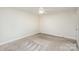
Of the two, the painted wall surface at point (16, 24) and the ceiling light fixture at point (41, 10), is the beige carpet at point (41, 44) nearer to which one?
the painted wall surface at point (16, 24)

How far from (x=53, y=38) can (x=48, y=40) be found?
0.10 metres

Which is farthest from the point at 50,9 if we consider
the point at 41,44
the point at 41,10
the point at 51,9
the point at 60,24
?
the point at 41,44

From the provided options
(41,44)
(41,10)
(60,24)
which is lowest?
(41,44)

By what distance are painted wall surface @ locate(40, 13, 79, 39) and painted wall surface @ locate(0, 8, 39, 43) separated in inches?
6.0

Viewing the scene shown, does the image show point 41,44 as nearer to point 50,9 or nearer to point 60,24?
point 60,24

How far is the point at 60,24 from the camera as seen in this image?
1638 mm

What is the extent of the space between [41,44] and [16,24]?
567 millimetres

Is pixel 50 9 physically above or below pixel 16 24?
above

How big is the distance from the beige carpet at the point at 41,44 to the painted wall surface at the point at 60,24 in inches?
3.6

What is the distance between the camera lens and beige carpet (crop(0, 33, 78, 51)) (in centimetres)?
158

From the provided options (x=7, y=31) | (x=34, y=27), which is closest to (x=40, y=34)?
(x=34, y=27)

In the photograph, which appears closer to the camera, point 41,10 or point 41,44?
point 41,10

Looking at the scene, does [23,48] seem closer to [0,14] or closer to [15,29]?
[15,29]

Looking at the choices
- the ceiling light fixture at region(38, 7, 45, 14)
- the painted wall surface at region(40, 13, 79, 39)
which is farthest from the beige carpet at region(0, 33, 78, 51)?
the ceiling light fixture at region(38, 7, 45, 14)
